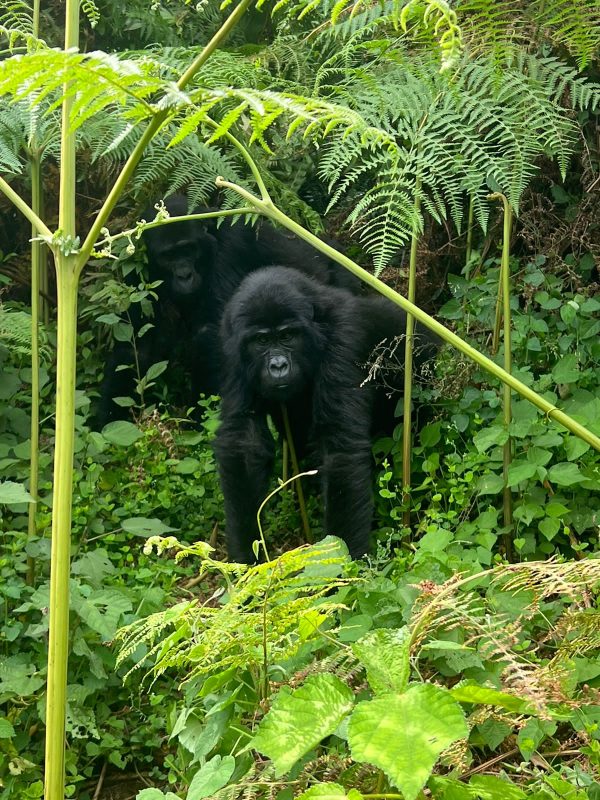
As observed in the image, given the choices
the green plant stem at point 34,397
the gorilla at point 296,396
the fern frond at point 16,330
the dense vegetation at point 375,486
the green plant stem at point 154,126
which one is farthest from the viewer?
the gorilla at point 296,396

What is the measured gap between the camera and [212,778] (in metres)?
1.79

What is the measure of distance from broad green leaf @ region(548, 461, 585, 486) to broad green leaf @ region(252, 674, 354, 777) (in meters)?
1.72

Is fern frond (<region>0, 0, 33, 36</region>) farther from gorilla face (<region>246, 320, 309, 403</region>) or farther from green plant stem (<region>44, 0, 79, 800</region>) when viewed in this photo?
gorilla face (<region>246, 320, 309, 403</region>)

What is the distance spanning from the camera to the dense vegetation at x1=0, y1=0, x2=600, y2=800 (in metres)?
1.69

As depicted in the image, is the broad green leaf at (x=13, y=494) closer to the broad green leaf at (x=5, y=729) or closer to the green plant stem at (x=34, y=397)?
the green plant stem at (x=34, y=397)

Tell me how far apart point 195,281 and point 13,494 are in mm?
2652

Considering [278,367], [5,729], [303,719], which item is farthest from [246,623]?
[278,367]

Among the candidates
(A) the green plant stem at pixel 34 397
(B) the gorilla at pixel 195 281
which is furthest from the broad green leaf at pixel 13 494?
(B) the gorilla at pixel 195 281

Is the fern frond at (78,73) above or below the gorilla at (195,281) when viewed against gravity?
above

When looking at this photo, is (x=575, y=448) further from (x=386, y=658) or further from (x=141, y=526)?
(x=386, y=658)

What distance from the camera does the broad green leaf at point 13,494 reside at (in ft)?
9.38

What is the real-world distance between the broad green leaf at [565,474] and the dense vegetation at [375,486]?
0.18 feet

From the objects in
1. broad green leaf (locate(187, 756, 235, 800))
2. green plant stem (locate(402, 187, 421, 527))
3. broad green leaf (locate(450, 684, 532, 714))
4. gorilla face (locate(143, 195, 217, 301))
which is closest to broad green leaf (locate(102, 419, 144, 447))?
green plant stem (locate(402, 187, 421, 527))

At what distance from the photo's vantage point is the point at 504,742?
2340 mm
